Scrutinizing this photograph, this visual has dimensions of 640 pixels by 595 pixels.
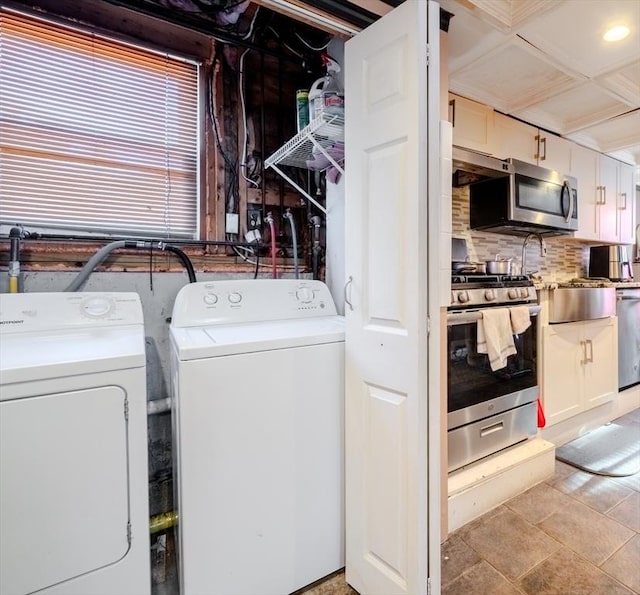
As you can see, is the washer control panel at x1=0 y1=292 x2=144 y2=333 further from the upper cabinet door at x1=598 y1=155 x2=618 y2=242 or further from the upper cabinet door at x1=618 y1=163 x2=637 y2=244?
the upper cabinet door at x1=618 y1=163 x2=637 y2=244

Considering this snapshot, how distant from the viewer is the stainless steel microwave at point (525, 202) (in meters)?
2.31

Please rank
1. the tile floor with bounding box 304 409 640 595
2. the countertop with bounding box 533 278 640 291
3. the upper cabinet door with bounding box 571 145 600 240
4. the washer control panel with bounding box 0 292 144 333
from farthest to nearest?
the upper cabinet door with bounding box 571 145 600 240
the countertop with bounding box 533 278 640 291
the tile floor with bounding box 304 409 640 595
the washer control panel with bounding box 0 292 144 333

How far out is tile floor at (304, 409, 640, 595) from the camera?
53.0 inches

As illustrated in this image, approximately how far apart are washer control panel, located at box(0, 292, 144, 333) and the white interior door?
2.91ft

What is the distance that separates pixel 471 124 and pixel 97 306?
2252 mm

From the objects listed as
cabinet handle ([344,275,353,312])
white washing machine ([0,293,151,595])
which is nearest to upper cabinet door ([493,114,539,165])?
cabinet handle ([344,275,353,312])

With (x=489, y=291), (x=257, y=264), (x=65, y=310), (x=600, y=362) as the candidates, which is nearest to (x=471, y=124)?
(x=489, y=291)

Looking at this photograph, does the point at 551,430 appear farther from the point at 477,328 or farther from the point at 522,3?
the point at 522,3

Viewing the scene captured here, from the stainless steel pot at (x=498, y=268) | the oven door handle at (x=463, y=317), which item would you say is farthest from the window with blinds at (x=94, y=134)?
the stainless steel pot at (x=498, y=268)

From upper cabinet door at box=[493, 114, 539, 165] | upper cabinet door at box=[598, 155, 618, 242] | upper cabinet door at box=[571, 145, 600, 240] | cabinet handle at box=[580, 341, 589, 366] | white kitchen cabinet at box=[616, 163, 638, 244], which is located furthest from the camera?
white kitchen cabinet at box=[616, 163, 638, 244]

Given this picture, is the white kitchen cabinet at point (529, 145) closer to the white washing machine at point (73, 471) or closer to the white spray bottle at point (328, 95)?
the white spray bottle at point (328, 95)

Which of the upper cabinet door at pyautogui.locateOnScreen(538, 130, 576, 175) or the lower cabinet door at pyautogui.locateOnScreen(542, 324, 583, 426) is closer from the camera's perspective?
the lower cabinet door at pyautogui.locateOnScreen(542, 324, 583, 426)

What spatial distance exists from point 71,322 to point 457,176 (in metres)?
2.37

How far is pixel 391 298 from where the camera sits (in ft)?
3.80
